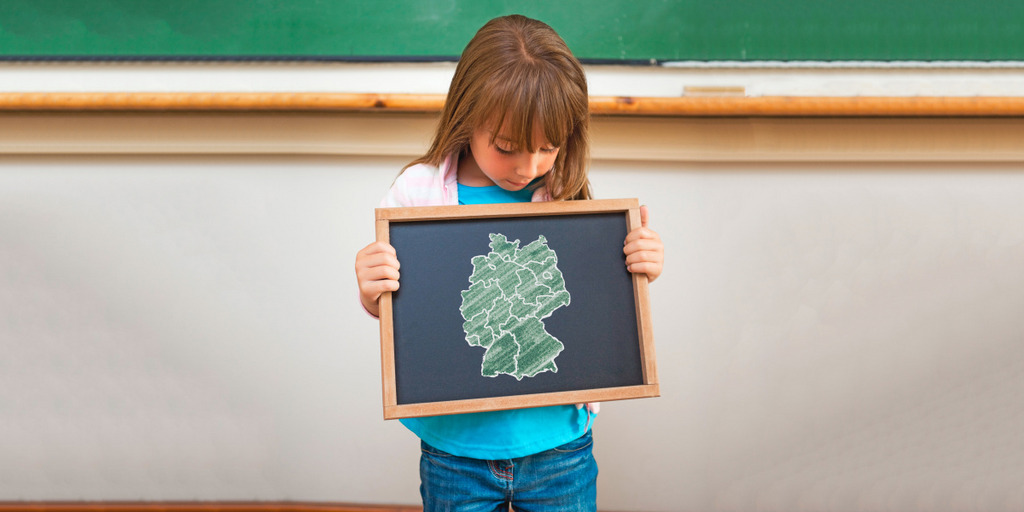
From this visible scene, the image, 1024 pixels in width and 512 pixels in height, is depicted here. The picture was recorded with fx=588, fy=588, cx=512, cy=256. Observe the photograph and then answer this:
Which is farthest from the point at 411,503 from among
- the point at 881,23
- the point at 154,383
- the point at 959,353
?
the point at 881,23

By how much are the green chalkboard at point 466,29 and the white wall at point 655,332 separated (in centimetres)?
21

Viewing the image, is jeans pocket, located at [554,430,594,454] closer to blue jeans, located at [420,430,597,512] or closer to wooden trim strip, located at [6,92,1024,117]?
blue jeans, located at [420,430,597,512]

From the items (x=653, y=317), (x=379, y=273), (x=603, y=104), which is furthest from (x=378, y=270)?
(x=653, y=317)

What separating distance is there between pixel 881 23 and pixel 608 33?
517 millimetres

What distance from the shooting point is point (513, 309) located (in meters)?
0.72

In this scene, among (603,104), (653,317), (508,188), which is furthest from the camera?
(653,317)

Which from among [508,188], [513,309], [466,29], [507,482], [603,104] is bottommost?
[507,482]

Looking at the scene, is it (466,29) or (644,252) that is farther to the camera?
(466,29)

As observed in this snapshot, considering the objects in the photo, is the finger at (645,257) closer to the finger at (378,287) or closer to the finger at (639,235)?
the finger at (639,235)

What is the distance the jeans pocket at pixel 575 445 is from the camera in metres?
0.80

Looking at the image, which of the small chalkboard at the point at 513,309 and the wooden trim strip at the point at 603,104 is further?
the wooden trim strip at the point at 603,104

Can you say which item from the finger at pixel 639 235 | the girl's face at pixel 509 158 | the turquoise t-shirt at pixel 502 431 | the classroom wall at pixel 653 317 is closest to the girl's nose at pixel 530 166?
the girl's face at pixel 509 158

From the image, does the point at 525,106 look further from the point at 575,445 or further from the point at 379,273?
the point at 575,445

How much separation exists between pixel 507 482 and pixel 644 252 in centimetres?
35
